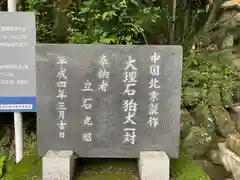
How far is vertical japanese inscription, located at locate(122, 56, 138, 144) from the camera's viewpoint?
257 centimetres

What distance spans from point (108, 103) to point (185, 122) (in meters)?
2.17

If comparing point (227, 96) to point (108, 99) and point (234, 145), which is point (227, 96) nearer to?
point (234, 145)

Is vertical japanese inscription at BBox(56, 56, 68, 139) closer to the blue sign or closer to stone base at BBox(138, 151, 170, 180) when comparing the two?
stone base at BBox(138, 151, 170, 180)

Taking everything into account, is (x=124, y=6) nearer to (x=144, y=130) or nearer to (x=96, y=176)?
(x=144, y=130)

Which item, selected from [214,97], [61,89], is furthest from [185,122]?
[61,89]

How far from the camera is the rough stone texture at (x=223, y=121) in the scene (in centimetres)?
453

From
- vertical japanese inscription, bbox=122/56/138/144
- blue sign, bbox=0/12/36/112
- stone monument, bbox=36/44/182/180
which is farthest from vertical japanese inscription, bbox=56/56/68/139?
blue sign, bbox=0/12/36/112

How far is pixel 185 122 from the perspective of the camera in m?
4.52

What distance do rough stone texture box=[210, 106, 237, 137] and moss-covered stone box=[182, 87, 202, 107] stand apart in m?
0.24

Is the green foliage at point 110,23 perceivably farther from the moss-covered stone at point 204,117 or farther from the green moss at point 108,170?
the moss-covered stone at point 204,117

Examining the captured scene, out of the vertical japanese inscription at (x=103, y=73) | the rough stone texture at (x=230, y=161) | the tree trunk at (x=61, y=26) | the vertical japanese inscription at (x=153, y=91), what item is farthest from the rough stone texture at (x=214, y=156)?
the tree trunk at (x=61, y=26)

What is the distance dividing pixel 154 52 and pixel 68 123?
0.85m

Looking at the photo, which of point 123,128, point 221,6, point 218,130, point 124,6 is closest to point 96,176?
point 123,128

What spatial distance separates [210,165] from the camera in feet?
13.5
